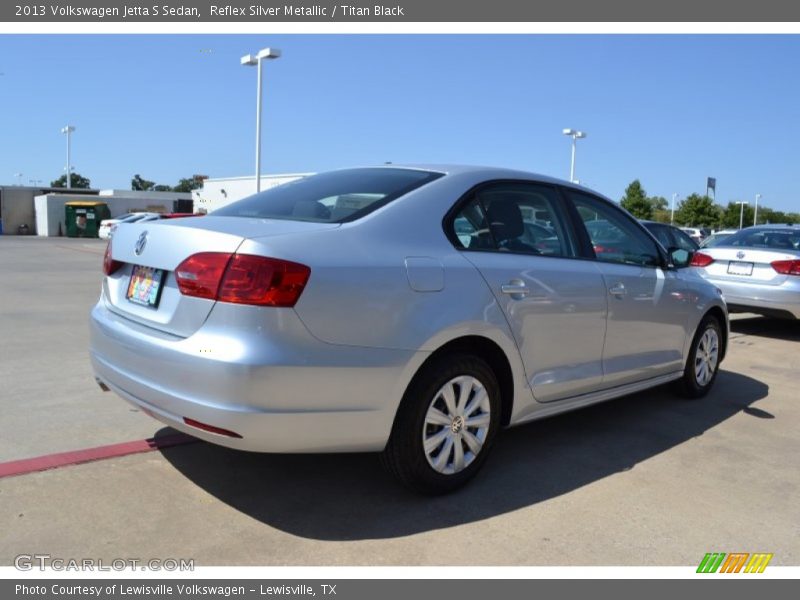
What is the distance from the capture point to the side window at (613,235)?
4.62 m

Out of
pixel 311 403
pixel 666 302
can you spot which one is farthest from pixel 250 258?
pixel 666 302

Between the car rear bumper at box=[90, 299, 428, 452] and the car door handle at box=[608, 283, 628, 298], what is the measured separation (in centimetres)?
173

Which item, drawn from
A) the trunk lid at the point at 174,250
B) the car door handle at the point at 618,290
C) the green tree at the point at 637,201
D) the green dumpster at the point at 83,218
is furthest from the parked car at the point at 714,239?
the green tree at the point at 637,201

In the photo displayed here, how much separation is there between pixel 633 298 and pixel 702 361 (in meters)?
1.49

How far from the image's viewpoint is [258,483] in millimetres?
3705

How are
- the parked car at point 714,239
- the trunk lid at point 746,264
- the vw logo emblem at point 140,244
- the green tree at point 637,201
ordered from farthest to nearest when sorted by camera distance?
the green tree at point 637,201 → the parked car at point 714,239 → the trunk lid at point 746,264 → the vw logo emblem at point 140,244

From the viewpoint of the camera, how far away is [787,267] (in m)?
8.67

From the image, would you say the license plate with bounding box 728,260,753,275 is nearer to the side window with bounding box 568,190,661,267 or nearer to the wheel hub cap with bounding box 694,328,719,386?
the wheel hub cap with bounding box 694,328,719,386

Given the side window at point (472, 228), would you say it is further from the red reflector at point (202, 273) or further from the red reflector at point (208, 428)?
the red reflector at point (208, 428)

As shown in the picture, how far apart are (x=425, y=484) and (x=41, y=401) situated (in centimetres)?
300

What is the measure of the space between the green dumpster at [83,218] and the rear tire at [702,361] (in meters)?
40.9

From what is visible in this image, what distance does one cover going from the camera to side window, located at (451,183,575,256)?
3.77 meters

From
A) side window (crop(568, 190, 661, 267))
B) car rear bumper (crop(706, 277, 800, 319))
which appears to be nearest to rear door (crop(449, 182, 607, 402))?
side window (crop(568, 190, 661, 267))
